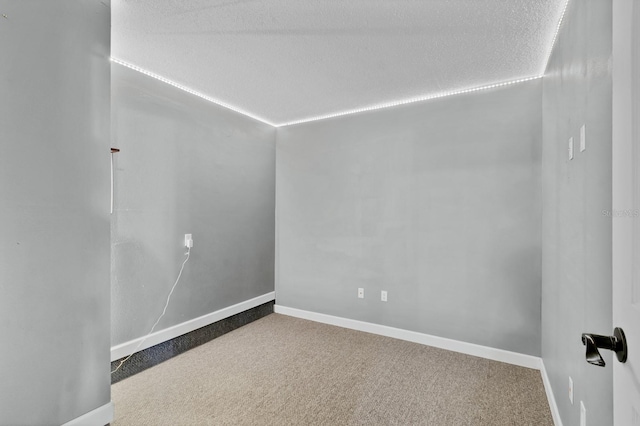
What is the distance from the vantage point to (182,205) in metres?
2.86

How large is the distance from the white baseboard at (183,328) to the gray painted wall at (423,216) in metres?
0.47

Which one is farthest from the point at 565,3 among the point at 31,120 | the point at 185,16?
the point at 31,120

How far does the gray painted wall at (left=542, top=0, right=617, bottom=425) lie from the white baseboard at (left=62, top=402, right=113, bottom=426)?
2.29 m

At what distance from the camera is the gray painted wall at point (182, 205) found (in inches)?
94.9

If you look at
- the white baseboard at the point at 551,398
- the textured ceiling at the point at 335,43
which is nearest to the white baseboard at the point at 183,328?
the textured ceiling at the point at 335,43

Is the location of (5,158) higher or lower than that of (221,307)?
higher

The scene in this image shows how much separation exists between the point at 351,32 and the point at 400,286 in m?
2.32

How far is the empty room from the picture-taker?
1351 mm

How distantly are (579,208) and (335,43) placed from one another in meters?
1.70

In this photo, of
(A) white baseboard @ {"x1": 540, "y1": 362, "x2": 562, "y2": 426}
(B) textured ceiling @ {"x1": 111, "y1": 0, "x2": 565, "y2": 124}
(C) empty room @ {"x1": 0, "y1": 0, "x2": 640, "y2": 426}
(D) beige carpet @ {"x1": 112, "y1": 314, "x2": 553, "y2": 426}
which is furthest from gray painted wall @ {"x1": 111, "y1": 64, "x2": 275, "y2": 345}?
(A) white baseboard @ {"x1": 540, "y1": 362, "x2": 562, "y2": 426}

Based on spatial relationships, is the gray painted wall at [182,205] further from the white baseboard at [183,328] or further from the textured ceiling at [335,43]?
the textured ceiling at [335,43]

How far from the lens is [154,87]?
2.60 metres

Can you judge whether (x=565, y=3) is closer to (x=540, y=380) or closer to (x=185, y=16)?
(x=185, y=16)

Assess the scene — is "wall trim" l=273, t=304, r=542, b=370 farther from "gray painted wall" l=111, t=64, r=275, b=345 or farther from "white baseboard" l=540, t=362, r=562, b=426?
"gray painted wall" l=111, t=64, r=275, b=345
